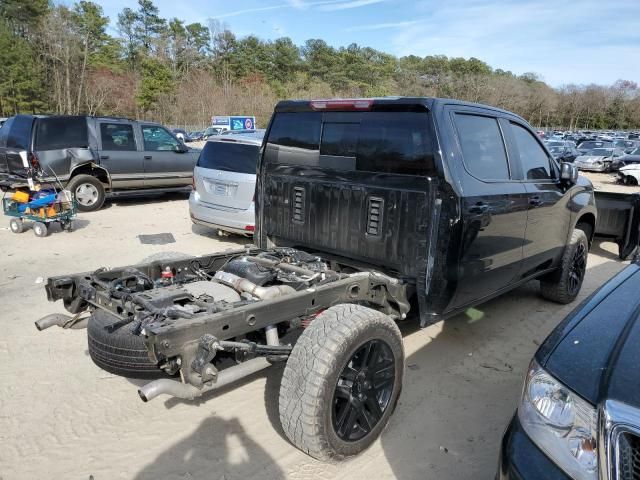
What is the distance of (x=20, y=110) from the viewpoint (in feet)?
165

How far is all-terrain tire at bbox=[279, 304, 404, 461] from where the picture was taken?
8.63 ft

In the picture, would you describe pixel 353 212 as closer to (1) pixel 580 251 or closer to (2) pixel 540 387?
(2) pixel 540 387

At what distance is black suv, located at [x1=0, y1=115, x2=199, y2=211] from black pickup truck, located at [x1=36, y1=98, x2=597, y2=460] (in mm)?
7342

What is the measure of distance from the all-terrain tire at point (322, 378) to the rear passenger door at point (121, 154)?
9.43 meters

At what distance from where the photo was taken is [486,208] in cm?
368

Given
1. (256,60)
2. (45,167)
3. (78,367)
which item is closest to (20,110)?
(256,60)

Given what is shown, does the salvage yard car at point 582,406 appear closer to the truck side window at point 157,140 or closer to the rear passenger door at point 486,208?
the rear passenger door at point 486,208

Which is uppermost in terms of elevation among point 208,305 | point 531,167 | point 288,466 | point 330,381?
point 531,167

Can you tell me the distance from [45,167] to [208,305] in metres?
8.55

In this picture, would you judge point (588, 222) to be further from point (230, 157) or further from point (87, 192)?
point (87, 192)

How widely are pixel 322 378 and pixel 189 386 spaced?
0.70 meters

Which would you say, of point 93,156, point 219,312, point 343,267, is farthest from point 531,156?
point 93,156

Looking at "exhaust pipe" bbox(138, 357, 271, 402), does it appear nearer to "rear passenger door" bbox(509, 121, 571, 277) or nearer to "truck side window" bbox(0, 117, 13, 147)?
"rear passenger door" bbox(509, 121, 571, 277)

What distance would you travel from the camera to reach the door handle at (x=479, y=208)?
3514 millimetres
